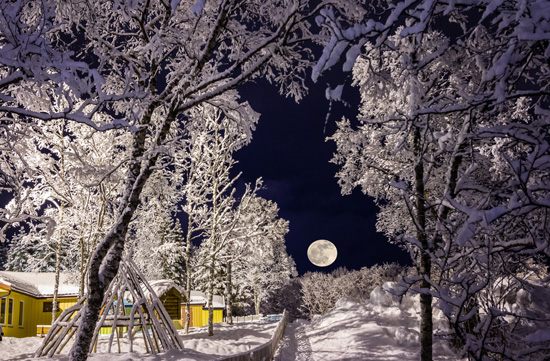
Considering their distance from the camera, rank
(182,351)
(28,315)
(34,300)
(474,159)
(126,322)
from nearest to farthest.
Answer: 1. (474,159)
2. (182,351)
3. (126,322)
4. (28,315)
5. (34,300)

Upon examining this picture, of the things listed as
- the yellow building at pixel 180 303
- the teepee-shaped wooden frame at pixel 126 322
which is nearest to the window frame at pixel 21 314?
the yellow building at pixel 180 303

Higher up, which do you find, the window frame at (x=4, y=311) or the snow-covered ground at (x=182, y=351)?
the window frame at (x=4, y=311)

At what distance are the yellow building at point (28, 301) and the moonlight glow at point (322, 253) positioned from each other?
23.1m

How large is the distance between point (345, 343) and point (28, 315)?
19447mm

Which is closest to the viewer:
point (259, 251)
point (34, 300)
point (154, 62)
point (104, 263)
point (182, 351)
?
point (104, 263)

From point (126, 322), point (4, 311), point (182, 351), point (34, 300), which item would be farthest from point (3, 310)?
point (182, 351)

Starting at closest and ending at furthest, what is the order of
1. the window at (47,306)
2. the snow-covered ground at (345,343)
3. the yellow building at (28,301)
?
the snow-covered ground at (345,343), the yellow building at (28,301), the window at (47,306)

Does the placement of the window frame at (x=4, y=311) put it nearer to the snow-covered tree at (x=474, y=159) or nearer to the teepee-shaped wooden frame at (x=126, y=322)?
the teepee-shaped wooden frame at (x=126, y=322)

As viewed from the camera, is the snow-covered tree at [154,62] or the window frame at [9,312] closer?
the snow-covered tree at [154,62]

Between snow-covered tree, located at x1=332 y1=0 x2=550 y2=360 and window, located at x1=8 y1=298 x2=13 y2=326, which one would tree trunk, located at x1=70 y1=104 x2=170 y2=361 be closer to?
snow-covered tree, located at x1=332 y1=0 x2=550 y2=360

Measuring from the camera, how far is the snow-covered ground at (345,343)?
11750mm

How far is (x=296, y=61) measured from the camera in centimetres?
761

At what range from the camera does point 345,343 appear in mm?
14680

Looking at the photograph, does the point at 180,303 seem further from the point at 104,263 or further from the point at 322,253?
the point at 104,263
